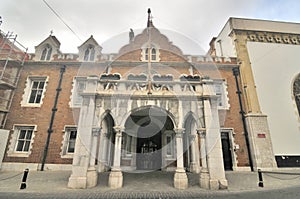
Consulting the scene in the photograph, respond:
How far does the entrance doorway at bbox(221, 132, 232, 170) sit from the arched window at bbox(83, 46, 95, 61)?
12372 millimetres

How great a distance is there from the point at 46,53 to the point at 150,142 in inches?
460

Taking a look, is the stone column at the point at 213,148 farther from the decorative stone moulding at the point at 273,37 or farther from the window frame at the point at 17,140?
the window frame at the point at 17,140

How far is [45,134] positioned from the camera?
37.7ft

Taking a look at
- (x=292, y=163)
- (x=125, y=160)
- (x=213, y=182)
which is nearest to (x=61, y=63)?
(x=125, y=160)

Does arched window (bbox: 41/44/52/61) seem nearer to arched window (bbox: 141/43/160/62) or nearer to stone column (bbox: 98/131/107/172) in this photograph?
arched window (bbox: 141/43/160/62)

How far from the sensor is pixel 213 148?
272 inches

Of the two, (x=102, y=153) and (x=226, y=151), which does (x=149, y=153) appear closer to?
(x=102, y=153)

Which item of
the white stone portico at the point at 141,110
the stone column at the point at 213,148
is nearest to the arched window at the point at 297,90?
the white stone portico at the point at 141,110

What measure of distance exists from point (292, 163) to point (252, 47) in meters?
9.47

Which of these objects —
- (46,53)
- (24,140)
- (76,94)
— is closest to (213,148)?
(76,94)

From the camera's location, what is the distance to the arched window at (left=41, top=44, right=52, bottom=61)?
14016 mm

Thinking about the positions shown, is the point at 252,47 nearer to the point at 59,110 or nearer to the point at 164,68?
the point at 164,68

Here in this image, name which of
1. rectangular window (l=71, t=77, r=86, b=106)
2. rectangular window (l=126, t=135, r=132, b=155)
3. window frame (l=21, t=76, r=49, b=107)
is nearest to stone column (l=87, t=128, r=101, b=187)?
rectangular window (l=126, t=135, r=132, b=155)

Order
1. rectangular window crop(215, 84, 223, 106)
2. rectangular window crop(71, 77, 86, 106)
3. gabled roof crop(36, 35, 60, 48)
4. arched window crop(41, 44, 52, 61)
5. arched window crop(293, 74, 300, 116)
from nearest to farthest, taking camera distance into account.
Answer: rectangular window crop(71, 77, 86, 106)
rectangular window crop(215, 84, 223, 106)
arched window crop(293, 74, 300, 116)
arched window crop(41, 44, 52, 61)
gabled roof crop(36, 35, 60, 48)
